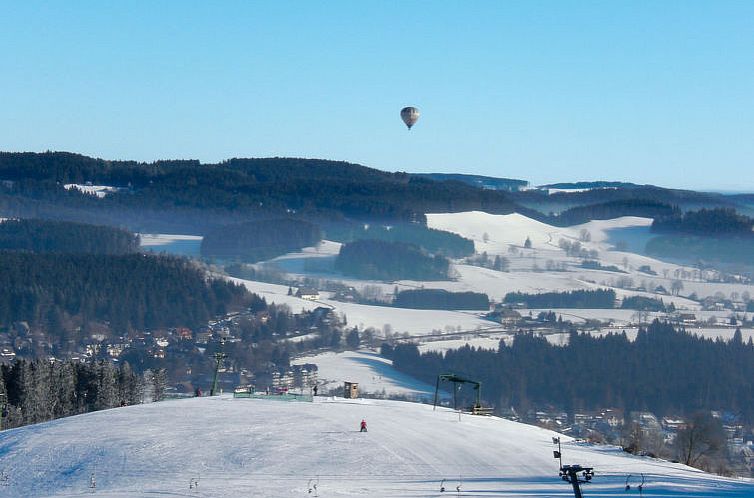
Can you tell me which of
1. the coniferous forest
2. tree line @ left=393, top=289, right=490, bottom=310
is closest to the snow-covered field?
the coniferous forest

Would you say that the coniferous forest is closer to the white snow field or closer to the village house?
the village house

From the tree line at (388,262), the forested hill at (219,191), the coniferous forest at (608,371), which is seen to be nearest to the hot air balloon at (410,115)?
the coniferous forest at (608,371)

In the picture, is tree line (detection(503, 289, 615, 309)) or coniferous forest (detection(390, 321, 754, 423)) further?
tree line (detection(503, 289, 615, 309))

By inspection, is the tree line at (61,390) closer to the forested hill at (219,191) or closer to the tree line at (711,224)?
the forested hill at (219,191)

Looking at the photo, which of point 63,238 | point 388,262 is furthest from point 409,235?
point 63,238

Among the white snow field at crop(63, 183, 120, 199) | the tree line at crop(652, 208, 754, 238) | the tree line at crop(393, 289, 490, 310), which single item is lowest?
the tree line at crop(393, 289, 490, 310)

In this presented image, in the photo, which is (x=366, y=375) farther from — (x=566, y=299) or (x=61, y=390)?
(x=566, y=299)

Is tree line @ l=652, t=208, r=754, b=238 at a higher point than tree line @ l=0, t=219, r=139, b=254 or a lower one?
higher
